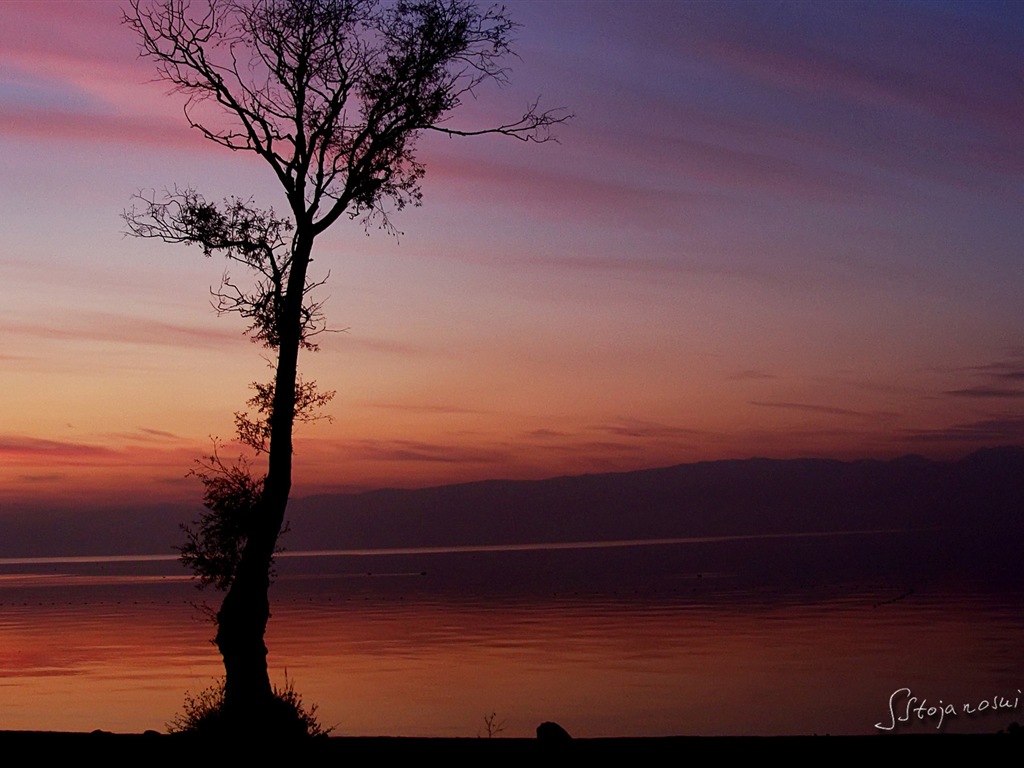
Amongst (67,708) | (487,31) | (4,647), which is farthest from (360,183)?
(4,647)

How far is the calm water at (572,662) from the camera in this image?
3216cm

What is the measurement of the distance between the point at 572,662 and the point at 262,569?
24.7 metres

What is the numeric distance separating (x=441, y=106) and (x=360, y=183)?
204 cm

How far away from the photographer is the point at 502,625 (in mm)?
59375

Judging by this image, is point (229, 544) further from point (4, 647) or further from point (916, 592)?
point (916, 592)
